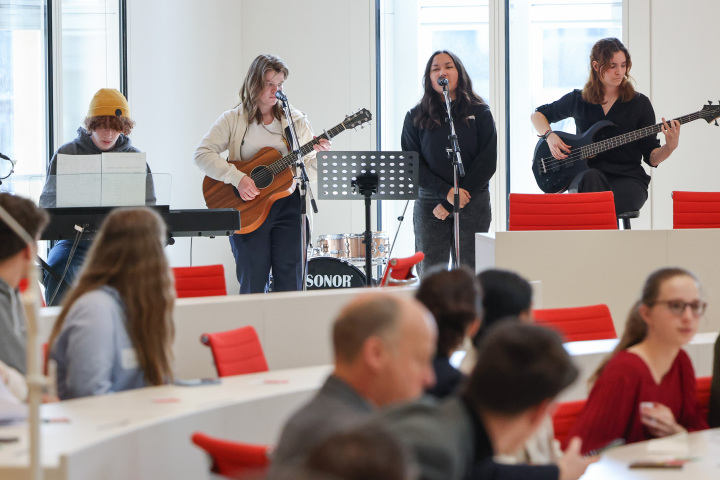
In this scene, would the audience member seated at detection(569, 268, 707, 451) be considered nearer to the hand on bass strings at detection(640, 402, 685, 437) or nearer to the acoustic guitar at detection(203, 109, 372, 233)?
the hand on bass strings at detection(640, 402, 685, 437)

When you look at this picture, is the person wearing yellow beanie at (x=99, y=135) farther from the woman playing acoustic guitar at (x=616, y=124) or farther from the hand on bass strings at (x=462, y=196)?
the woman playing acoustic guitar at (x=616, y=124)

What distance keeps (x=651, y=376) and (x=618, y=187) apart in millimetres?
3171

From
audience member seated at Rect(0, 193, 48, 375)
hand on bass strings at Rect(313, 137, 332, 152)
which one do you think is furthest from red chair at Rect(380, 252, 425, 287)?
audience member seated at Rect(0, 193, 48, 375)

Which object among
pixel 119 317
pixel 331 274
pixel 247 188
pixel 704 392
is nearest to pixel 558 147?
pixel 247 188

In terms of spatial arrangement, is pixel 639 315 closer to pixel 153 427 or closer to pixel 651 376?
pixel 651 376

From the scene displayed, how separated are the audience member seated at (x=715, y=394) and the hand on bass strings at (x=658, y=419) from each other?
319mm

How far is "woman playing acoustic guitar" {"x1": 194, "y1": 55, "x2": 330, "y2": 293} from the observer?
18.4 ft

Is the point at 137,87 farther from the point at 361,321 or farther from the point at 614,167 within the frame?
the point at 361,321

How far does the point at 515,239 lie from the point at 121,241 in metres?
2.62

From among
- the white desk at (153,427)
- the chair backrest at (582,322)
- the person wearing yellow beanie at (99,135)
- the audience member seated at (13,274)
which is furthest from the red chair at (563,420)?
the person wearing yellow beanie at (99,135)

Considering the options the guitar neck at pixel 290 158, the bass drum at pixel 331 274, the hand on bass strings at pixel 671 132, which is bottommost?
the bass drum at pixel 331 274

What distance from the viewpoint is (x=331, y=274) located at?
7.01 metres

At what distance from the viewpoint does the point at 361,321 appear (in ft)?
5.63

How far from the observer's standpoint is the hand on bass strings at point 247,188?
5.62 metres
